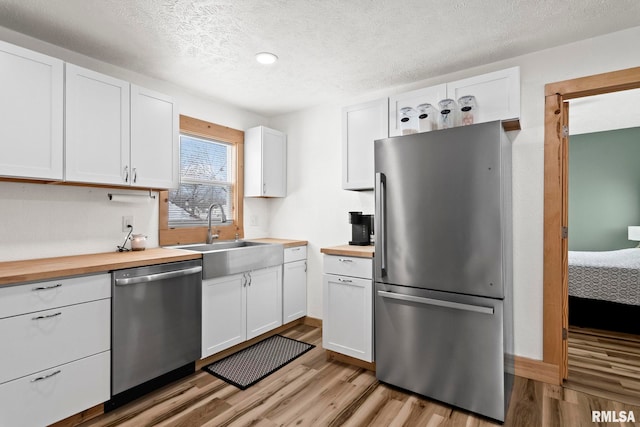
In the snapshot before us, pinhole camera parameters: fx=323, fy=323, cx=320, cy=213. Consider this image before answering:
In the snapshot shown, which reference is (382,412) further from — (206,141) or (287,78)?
(206,141)

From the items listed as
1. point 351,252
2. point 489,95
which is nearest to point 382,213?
point 351,252

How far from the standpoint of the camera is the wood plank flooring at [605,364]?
7.55ft

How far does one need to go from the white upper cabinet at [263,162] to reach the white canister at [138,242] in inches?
50.9

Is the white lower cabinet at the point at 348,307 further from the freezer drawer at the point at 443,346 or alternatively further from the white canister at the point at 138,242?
the white canister at the point at 138,242

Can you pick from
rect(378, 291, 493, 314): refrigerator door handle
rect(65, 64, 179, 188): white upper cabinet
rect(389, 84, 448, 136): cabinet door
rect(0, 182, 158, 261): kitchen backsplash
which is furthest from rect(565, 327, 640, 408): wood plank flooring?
rect(0, 182, 158, 261): kitchen backsplash

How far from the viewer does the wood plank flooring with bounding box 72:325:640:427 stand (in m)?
1.97

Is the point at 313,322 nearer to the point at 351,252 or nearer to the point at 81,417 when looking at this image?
the point at 351,252

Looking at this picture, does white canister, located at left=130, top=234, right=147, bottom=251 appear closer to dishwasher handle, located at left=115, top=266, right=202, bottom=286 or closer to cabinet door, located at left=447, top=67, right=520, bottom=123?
dishwasher handle, located at left=115, top=266, right=202, bottom=286

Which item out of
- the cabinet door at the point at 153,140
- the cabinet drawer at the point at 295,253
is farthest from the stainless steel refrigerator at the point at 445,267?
the cabinet door at the point at 153,140

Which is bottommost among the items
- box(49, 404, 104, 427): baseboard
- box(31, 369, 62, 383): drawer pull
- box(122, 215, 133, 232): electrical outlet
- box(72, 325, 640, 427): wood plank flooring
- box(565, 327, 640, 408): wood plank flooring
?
box(72, 325, 640, 427): wood plank flooring

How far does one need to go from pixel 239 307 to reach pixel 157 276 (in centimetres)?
88

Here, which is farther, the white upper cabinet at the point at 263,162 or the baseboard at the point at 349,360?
the white upper cabinet at the point at 263,162

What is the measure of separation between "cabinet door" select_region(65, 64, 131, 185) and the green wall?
670 centimetres

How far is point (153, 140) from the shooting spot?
262cm
